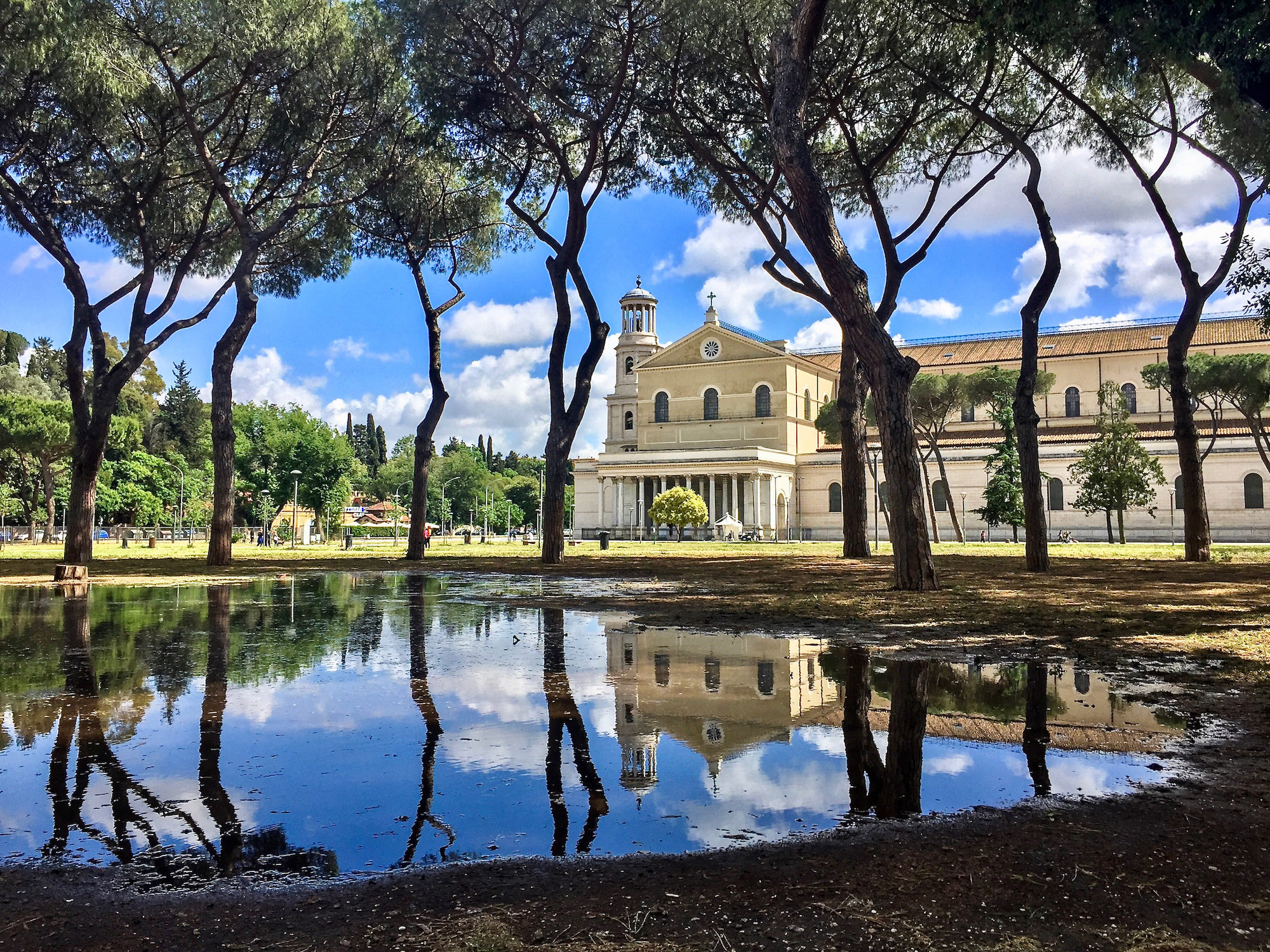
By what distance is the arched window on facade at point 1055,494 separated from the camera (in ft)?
171

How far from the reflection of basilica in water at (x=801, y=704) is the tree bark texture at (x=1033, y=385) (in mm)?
10967

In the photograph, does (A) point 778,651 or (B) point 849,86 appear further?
(B) point 849,86

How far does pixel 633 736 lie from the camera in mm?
4949

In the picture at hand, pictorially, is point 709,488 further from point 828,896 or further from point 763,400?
point 828,896

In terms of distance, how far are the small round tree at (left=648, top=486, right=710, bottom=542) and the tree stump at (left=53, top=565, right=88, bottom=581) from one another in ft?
115

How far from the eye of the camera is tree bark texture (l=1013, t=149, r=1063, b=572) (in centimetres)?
1725

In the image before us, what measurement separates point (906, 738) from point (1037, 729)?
0.82 metres

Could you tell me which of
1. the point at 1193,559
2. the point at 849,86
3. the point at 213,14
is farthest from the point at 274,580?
the point at 1193,559

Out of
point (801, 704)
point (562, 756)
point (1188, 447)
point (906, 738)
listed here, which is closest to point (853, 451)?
point (1188, 447)

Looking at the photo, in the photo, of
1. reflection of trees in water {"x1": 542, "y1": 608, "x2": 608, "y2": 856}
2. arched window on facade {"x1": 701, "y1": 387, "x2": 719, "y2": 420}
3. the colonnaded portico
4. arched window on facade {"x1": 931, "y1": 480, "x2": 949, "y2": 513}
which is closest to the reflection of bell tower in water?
reflection of trees in water {"x1": 542, "y1": 608, "x2": 608, "y2": 856}

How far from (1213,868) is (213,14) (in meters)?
22.5

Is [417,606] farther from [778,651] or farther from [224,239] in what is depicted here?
[224,239]

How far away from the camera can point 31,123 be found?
20766 mm

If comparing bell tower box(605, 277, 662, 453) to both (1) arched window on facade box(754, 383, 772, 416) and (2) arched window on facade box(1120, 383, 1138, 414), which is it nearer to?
(1) arched window on facade box(754, 383, 772, 416)
